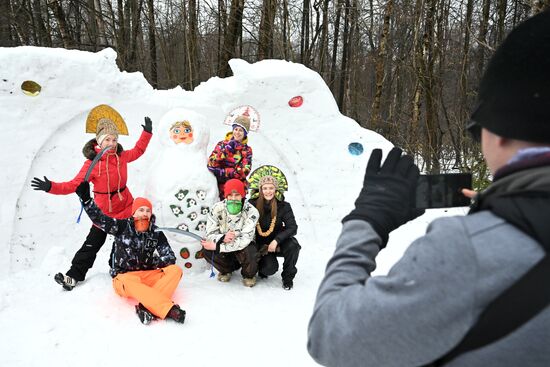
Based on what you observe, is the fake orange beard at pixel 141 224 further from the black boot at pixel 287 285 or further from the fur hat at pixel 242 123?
the fur hat at pixel 242 123

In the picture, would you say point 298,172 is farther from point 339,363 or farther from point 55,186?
point 339,363

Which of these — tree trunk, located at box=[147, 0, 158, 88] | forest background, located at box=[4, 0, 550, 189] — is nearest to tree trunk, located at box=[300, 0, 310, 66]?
forest background, located at box=[4, 0, 550, 189]

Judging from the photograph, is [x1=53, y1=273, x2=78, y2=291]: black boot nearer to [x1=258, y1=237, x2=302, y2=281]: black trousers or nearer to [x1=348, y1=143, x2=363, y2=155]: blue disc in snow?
[x1=258, y1=237, x2=302, y2=281]: black trousers

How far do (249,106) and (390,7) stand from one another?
184 inches

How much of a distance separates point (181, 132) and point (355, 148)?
7.72 ft

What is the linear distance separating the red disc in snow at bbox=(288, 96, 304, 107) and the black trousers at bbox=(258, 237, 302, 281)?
2135 millimetres

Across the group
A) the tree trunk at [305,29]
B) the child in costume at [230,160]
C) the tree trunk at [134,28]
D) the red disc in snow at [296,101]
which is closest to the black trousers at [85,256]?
the child in costume at [230,160]

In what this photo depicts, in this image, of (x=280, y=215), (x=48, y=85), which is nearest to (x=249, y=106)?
(x=280, y=215)

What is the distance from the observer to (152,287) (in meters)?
3.06

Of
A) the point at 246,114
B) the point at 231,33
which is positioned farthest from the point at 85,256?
the point at 231,33

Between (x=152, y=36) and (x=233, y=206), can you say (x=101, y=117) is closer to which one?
(x=233, y=206)

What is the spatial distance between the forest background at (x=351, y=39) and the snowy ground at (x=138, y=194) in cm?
300

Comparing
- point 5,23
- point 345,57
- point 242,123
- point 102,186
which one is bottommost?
point 102,186

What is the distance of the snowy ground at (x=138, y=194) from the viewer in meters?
2.65
